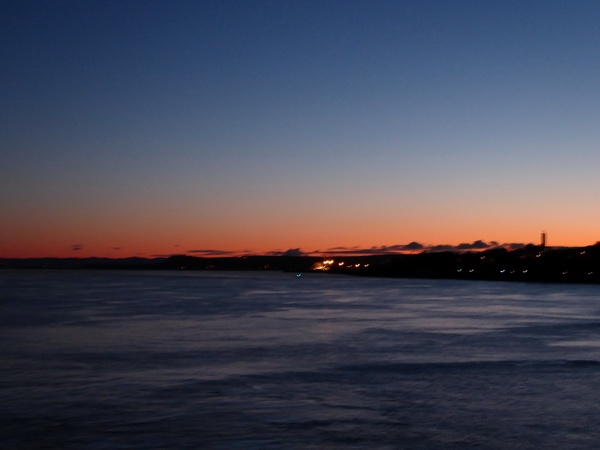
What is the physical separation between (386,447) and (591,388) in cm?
621

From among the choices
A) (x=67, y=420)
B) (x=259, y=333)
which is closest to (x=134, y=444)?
(x=67, y=420)

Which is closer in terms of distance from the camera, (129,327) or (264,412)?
(264,412)

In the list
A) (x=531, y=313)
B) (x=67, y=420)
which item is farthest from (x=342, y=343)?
(x=531, y=313)

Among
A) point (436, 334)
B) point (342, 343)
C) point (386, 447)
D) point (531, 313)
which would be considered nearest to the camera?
point (386, 447)

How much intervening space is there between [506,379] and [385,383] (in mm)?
2693

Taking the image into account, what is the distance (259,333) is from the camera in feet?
81.5

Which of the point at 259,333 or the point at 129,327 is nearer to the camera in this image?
the point at 259,333

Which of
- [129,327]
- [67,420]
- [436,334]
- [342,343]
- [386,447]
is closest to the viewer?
[386,447]

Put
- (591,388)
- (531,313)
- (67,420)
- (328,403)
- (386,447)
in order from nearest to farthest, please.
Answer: (386,447)
(67,420)
(328,403)
(591,388)
(531,313)

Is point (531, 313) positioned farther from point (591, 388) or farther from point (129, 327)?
point (591, 388)

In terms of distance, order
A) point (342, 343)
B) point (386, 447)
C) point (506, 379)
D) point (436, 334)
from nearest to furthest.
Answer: point (386, 447), point (506, 379), point (342, 343), point (436, 334)

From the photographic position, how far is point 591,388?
1322cm

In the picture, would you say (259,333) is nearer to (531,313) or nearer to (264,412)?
(264,412)

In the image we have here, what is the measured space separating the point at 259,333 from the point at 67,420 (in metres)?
14.6
